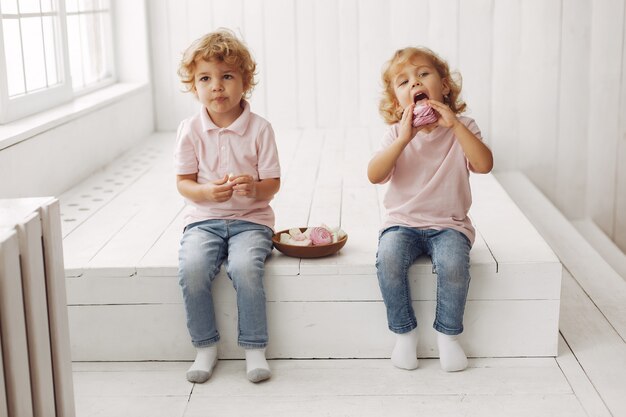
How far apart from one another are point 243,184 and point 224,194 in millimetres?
54

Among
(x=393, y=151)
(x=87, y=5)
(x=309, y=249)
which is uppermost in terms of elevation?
(x=87, y=5)

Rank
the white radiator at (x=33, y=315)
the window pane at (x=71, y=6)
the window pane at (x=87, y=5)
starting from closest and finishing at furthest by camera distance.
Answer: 1. the white radiator at (x=33, y=315)
2. the window pane at (x=71, y=6)
3. the window pane at (x=87, y=5)

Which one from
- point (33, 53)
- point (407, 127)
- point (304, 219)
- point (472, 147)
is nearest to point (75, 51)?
point (33, 53)

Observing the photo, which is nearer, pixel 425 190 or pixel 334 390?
pixel 334 390

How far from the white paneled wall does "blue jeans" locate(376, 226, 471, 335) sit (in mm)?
1991

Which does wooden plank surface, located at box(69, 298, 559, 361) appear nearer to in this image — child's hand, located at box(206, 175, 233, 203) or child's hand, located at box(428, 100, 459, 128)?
child's hand, located at box(206, 175, 233, 203)

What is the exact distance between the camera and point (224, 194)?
2.19m

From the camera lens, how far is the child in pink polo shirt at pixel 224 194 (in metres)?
2.16

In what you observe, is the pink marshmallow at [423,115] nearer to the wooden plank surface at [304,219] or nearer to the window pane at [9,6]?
the wooden plank surface at [304,219]

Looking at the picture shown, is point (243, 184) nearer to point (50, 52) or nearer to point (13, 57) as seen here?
point (13, 57)

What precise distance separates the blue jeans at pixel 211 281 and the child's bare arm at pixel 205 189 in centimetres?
11

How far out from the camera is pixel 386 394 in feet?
6.79

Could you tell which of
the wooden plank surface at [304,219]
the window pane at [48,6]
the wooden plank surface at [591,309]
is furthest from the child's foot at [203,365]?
the window pane at [48,6]

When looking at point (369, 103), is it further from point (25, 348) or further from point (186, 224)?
point (25, 348)
